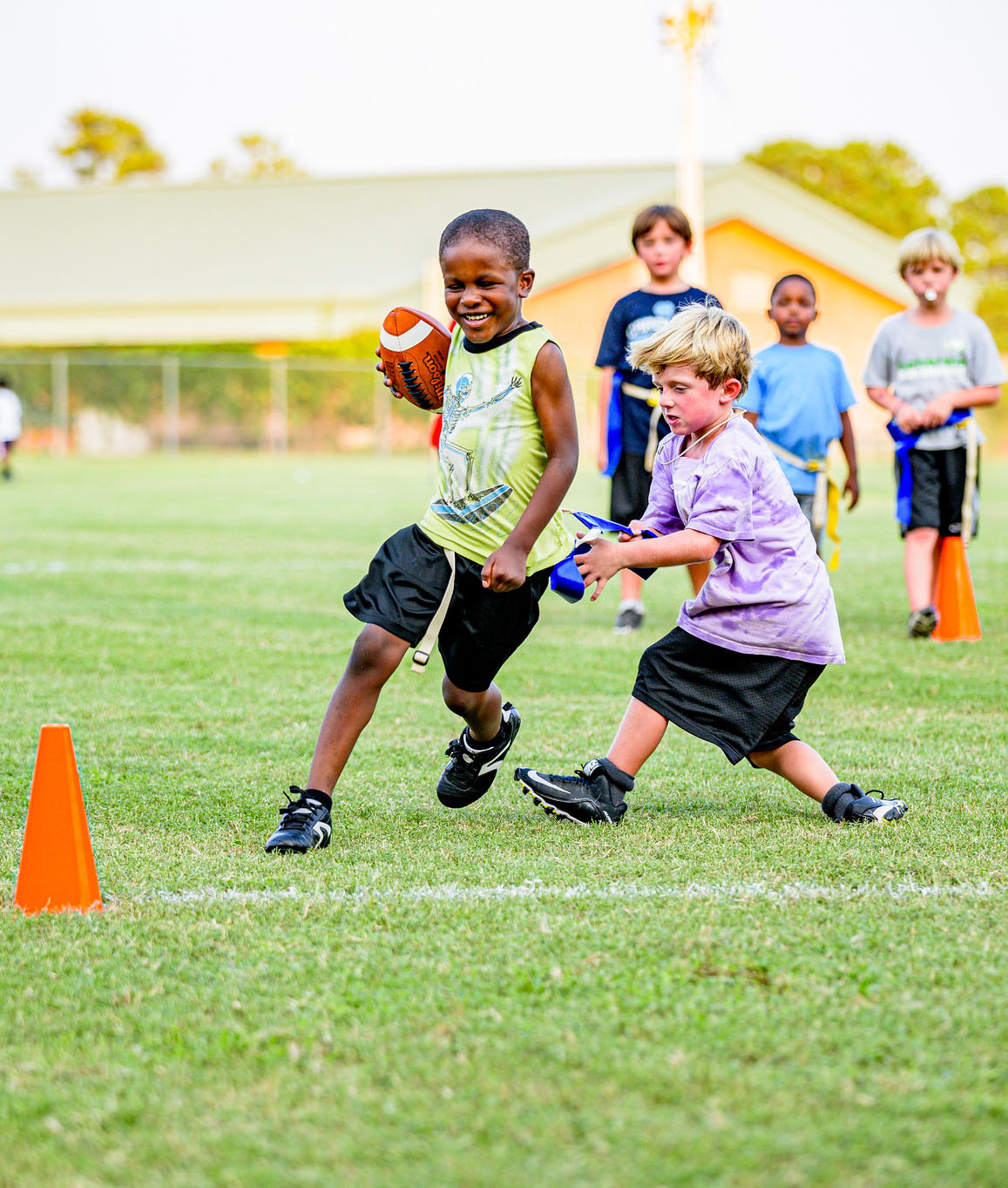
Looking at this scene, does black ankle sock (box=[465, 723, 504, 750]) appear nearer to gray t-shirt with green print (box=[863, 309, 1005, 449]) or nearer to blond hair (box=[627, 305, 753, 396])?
blond hair (box=[627, 305, 753, 396])

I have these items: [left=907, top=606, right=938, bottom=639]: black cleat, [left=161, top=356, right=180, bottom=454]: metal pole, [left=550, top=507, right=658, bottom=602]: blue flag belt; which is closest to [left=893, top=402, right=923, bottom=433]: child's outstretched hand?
[left=907, top=606, right=938, bottom=639]: black cleat

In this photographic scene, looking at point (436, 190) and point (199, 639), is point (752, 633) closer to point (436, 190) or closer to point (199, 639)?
point (199, 639)

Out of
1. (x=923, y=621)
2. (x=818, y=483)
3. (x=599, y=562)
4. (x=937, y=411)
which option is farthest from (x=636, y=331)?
(x=599, y=562)

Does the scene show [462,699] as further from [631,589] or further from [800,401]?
[631,589]

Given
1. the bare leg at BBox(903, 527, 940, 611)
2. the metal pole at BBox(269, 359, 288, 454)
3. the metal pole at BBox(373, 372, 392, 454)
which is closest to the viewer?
the bare leg at BBox(903, 527, 940, 611)

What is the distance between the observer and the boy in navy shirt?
7.11 meters

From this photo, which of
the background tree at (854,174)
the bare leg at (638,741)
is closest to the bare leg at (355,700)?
the bare leg at (638,741)

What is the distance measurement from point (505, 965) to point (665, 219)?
4.88 m

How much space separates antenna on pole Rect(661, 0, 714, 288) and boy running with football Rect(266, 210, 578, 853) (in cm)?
2268

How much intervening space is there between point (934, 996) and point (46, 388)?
34349 mm

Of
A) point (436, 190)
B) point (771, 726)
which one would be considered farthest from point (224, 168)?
point (771, 726)

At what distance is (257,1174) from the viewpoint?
7.03 feet

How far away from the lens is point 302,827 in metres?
3.90

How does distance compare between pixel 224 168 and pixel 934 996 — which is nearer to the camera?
pixel 934 996
